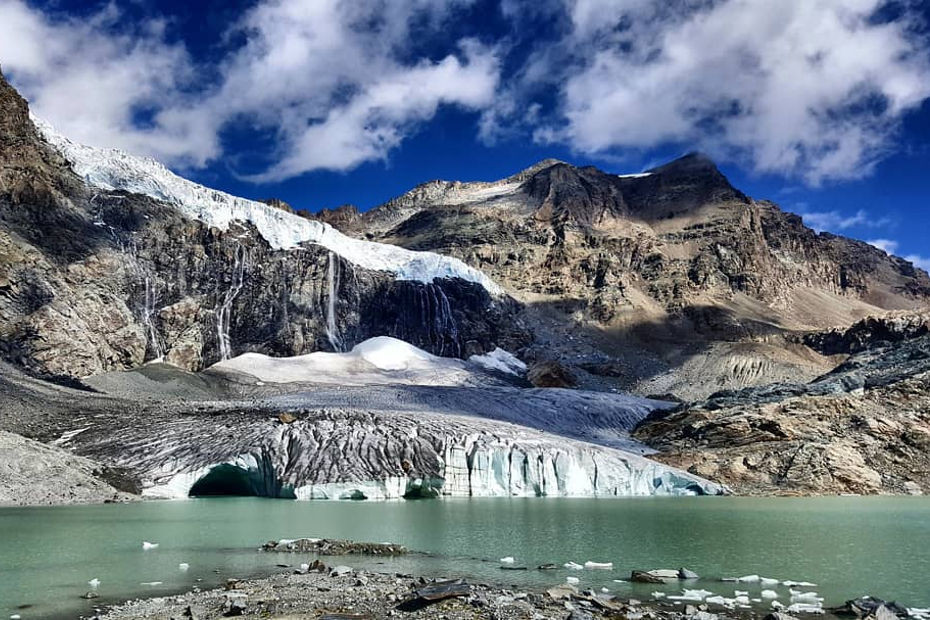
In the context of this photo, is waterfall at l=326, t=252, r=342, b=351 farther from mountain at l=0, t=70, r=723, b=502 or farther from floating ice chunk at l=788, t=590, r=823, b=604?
floating ice chunk at l=788, t=590, r=823, b=604

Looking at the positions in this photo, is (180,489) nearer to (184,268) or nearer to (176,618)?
(176,618)

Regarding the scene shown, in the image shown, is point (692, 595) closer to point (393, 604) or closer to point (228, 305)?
point (393, 604)

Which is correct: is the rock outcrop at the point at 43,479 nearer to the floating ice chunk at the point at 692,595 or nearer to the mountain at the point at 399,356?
the mountain at the point at 399,356

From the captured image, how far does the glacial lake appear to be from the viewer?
16594 mm

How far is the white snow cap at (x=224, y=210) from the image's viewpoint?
3556 inches

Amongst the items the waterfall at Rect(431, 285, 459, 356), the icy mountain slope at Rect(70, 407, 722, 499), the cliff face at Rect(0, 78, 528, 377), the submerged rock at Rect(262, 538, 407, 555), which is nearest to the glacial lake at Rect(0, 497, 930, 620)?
the submerged rock at Rect(262, 538, 407, 555)

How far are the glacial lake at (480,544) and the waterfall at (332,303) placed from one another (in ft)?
203

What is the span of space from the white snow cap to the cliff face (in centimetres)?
28

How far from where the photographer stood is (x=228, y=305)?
94.0 m

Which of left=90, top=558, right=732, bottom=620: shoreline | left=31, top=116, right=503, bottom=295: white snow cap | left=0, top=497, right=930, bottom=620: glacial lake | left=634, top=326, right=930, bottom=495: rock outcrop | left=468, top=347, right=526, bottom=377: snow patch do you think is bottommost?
left=90, top=558, right=732, bottom=620: shoreline

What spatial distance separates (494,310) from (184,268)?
146 feet

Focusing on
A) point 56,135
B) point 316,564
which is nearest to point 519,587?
point 316,564

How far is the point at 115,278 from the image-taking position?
83.0 meters

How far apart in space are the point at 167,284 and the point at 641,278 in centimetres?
8919
